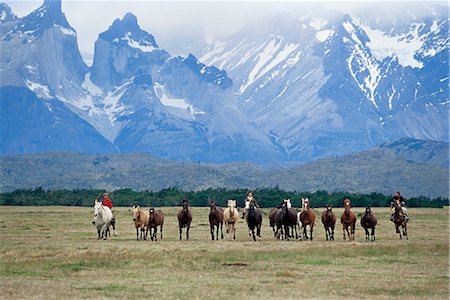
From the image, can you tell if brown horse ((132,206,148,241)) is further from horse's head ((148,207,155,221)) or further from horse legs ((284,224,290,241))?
horse legs ((284,224,290,241))

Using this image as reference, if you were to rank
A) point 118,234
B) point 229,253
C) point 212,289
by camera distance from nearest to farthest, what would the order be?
point 212,289
point 229,253
point 118,234

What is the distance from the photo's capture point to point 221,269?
33406 mm

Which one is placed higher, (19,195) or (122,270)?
(19,195)

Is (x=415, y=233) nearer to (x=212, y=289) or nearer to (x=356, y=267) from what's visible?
(x=356, y=267)

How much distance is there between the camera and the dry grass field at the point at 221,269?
90.4ft

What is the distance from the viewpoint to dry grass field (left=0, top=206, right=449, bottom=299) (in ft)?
90.4

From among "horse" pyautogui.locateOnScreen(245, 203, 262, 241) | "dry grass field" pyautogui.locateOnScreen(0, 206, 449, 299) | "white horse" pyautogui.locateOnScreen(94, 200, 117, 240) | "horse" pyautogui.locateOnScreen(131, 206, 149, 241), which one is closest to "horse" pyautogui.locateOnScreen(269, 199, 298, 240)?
"horse" pyautogui.locateOnScreen(245, 203, 262, 241)

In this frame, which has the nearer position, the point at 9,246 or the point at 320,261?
the point at 320,261

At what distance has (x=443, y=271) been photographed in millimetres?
33062

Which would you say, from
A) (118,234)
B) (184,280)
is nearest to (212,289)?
(184,280)

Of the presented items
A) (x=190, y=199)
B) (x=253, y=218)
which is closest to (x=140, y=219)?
(x=253, y=218)

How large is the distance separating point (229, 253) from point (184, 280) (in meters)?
9.14

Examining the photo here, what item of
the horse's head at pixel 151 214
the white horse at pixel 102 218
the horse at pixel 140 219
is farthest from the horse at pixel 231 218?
the white horse at pixel 102 218

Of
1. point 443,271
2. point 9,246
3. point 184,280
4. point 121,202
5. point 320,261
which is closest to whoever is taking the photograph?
point 184,280
